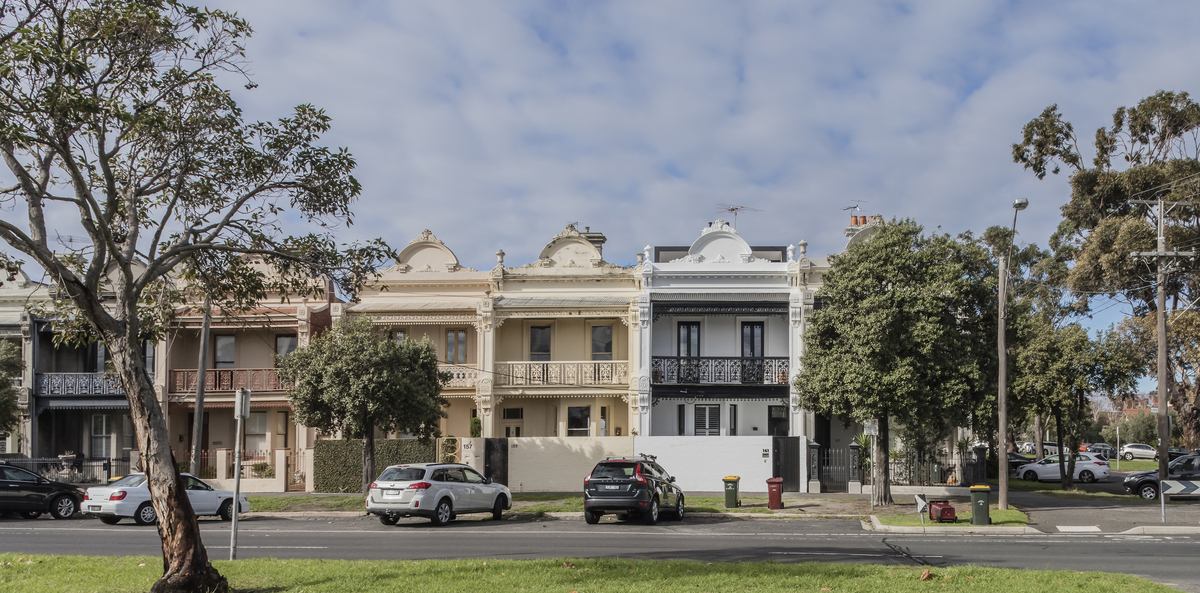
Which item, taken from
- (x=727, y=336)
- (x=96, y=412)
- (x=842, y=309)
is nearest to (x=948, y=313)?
(x=842, y=309)

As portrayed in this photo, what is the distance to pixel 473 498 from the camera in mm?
22656

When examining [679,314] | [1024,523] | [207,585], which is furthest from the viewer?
[679,314]

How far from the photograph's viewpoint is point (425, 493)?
21.1 metres

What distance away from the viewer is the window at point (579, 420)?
3438cm

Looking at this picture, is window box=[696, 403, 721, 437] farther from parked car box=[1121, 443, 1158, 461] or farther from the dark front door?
parked car box=[1121, 443, 1158, 461]

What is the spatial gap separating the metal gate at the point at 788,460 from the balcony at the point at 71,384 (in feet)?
76.2

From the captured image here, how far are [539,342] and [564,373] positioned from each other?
7.61 feet

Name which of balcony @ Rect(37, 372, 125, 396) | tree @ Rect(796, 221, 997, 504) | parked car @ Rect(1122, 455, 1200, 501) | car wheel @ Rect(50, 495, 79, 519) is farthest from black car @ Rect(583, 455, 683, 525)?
balcony @ Rect(37, 372, 125, 396)

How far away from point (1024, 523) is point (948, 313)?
20.0ft

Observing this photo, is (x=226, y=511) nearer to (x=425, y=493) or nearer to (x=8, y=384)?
(x=425, y=493)

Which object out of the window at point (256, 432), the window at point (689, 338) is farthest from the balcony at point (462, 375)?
the window at point (256, 432)

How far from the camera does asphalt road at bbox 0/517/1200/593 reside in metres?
15.0

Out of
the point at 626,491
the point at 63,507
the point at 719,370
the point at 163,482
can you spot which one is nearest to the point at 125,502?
the point at 63,507

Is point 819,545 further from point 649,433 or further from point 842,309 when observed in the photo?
point 649,433
